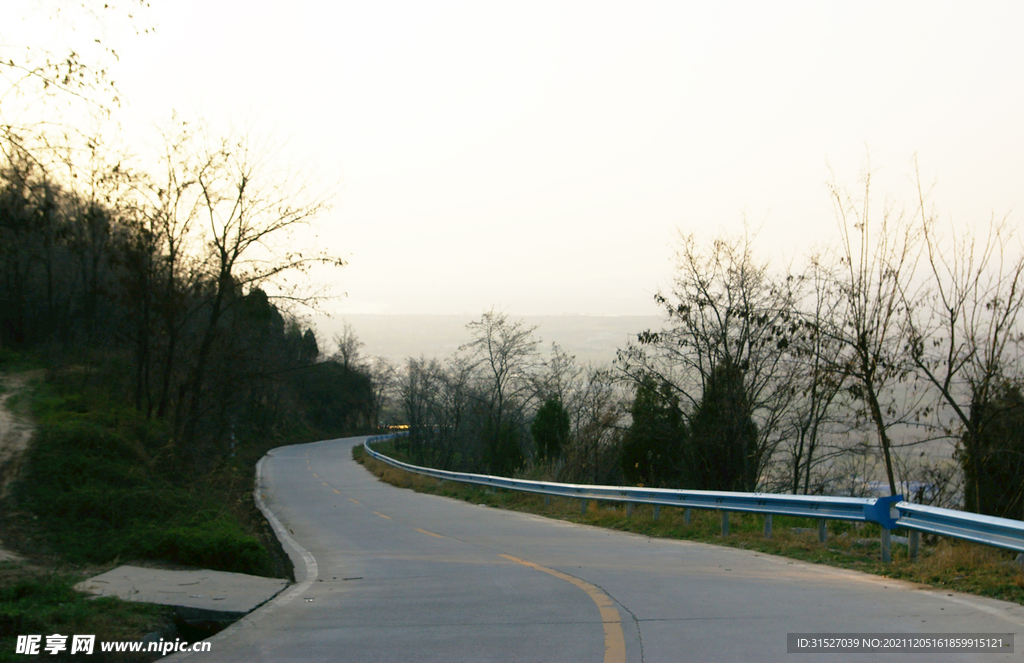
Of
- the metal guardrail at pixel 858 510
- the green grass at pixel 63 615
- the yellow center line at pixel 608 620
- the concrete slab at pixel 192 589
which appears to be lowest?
the concrete slab at pixel 192 589

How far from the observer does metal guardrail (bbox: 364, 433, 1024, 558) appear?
818cm

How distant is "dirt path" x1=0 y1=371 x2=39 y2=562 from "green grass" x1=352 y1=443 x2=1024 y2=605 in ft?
35.1

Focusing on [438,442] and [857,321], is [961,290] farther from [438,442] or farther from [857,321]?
[438,442]

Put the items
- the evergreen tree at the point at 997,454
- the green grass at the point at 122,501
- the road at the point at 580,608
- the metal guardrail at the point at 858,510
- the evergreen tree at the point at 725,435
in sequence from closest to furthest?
the road at the point at 580,608 → the metal guardrail at the point at 858,510 → the green grass at the point at 122,501 → the evergreen tree at the point at 997,454 → the evergreen tree at the point at 725,435

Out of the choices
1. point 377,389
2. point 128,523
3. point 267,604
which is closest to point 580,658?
point 267,604

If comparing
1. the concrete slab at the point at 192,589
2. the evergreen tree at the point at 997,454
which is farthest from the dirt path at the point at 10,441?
the evergreen tree at the point at 997,454

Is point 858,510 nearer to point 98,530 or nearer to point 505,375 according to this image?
point 98,530

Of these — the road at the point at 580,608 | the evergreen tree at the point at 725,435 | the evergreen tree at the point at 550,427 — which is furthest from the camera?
the evergreen tree at the point at 550,427

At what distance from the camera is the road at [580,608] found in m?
6.06

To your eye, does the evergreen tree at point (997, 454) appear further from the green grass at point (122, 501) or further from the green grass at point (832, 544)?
the green grass at point (122, 501)

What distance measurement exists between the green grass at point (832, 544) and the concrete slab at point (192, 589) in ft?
23.6

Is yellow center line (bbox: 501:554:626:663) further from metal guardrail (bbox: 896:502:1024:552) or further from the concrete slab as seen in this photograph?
metal guardrail (bbox: 896:502:1024:552)

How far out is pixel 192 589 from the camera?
28.7ft

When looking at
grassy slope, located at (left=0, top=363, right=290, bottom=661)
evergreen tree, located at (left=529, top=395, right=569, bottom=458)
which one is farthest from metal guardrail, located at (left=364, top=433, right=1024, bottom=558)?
evergreen tree, located at (left=529, top=395, right=569, bottom=458)
